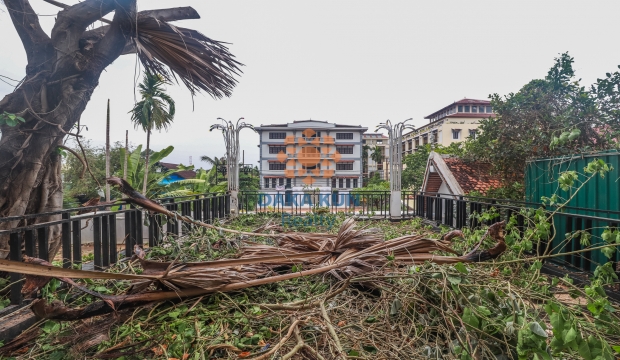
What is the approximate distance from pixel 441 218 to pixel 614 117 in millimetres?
3768

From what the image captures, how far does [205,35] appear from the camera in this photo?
3410 mm

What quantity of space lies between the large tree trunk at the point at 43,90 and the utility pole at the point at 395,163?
7.35m

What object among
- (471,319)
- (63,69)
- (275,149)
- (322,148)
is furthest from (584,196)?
(275,149)

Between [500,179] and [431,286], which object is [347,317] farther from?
[500,179]

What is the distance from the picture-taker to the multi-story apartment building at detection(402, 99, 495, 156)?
133ft

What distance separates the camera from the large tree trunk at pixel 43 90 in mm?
3402

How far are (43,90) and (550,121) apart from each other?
9179mm

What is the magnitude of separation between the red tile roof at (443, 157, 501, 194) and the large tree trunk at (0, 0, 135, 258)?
9.13 metres

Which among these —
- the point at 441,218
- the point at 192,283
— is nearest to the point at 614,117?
the point at 441,218

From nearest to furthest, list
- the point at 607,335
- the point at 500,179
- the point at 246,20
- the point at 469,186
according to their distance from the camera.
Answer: the point at 607,335, the point at 246,20, the point at 500,179, the point at 469,186

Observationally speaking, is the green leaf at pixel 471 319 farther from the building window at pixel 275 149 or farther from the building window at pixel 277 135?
the building window at pixel 277 135

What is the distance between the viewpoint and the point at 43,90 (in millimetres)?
3523

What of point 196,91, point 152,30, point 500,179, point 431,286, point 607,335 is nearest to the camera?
point 607,335

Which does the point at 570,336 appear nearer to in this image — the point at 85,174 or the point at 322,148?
the point at 85,174
